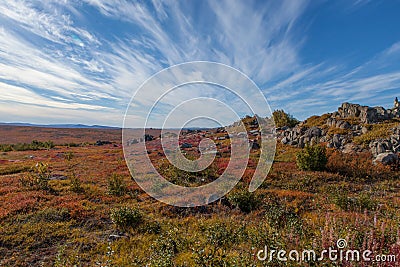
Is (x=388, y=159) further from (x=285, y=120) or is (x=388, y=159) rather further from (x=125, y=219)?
(x=285, y=120)

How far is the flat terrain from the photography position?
18.9ft

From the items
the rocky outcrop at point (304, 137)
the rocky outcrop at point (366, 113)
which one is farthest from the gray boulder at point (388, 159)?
the rocky outcrop at point (366, 113)

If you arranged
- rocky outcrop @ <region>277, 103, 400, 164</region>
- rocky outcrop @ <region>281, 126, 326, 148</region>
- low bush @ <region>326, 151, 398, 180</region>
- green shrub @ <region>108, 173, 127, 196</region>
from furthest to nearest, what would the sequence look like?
1. rocky outcrop @ <region>281, 126, 326, 148</region>
2. rocky outcrop @ <region>277, 103, 400, 164</region>
3. low bush @ <region>326, 151, 398, 180</region>
4. green shrub @ <region>108, 173, 127, 196</region>

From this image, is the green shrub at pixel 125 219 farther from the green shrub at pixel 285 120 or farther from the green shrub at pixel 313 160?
the green shrub at pixel 285 120

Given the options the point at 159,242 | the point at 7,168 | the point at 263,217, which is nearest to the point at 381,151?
the point at 263,217

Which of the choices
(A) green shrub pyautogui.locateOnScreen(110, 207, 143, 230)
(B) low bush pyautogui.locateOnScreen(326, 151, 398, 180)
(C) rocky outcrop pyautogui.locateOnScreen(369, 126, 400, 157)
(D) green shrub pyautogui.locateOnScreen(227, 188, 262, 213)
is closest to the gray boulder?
(B) low bush pyautogui.locateOnScreen(326, 151, 398, 180)

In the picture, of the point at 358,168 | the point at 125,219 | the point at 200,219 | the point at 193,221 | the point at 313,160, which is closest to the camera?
the point at 125,219

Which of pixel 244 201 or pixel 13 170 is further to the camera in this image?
pixel 13 170

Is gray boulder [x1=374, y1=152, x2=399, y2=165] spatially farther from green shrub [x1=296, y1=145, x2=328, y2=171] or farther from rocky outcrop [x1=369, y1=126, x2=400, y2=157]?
green shrub [x1=296, y1=145, x2=328, y2=171]

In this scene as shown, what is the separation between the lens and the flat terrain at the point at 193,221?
575 centimetres

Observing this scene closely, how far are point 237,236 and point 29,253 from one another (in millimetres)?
6721

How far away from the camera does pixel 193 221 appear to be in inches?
378

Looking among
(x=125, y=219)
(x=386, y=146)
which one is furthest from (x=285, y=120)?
(x=125, y=219)

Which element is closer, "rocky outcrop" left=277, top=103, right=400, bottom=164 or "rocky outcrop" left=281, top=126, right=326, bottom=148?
"rocky outcrop" left=277, top=103, right=400, bottom=164
